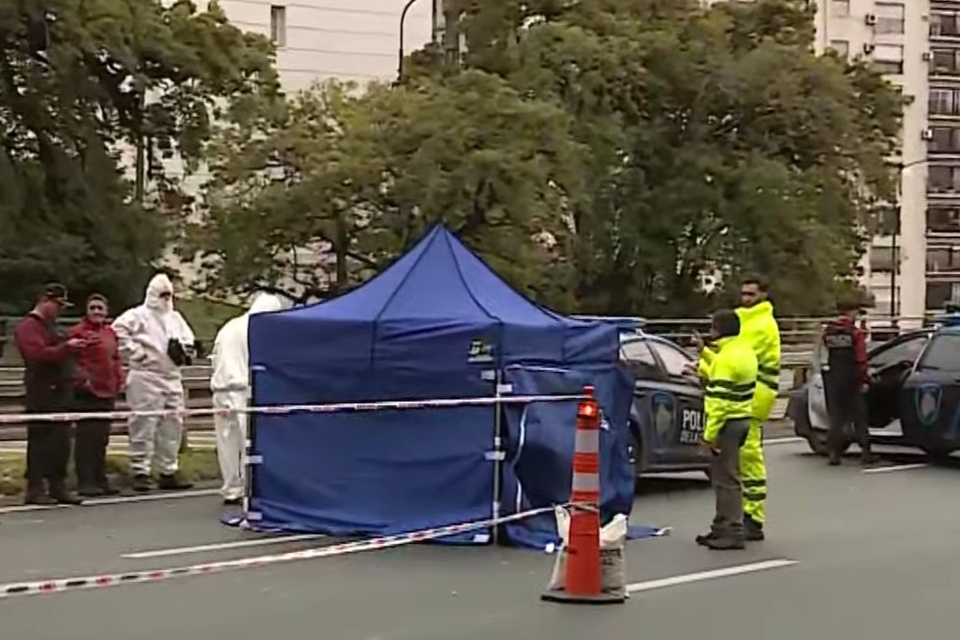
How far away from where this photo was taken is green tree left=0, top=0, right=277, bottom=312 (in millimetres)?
38969

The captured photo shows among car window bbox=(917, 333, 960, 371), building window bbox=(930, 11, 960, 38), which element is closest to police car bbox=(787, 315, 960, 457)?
car window bbox=(917, 333, 960, 371)

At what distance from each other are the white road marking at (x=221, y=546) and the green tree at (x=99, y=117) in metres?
25.9

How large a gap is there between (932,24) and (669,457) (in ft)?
287

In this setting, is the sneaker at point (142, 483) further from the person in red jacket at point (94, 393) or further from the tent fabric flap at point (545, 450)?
the tent fabric flap at point (545, 450)

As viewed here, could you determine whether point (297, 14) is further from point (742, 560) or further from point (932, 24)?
point (742, 560)

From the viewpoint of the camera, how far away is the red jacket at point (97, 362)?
54.7ft

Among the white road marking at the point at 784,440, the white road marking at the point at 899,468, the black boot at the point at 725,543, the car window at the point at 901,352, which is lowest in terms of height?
the white road marking at the point at 784,440

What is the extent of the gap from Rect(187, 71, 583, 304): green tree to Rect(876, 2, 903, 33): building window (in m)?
59.3

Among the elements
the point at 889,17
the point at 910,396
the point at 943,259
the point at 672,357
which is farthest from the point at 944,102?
the point at 672,357

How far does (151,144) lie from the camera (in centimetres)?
4281

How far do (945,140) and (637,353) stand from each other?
286ft

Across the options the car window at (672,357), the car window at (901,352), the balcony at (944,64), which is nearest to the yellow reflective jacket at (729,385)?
the car window at (672,357)

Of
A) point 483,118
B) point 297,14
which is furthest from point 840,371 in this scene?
point 297,14

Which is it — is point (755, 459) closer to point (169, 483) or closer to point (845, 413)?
point (169, 483)
